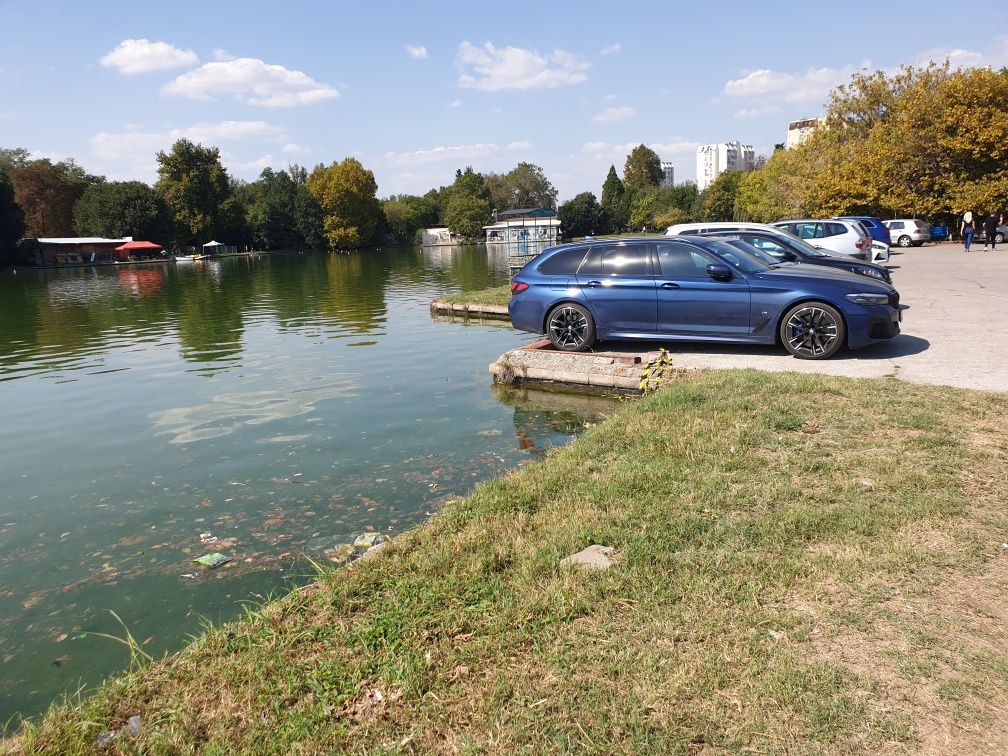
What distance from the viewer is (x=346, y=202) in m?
96.7

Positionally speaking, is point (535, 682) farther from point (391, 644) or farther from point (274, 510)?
point (274, 510)

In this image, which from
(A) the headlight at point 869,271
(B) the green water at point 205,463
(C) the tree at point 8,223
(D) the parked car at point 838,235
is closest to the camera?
(B) the green water at point 205,463

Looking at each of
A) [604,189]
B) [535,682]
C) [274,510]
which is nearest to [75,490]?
[274,510]

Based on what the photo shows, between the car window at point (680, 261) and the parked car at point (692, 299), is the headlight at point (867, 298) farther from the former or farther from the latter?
the car window at point (680, 261)

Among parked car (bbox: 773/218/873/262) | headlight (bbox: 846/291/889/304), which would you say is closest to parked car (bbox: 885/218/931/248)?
parked car (bbox: 773/218/873/262)

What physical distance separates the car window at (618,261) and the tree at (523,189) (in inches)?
5452

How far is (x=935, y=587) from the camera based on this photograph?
11.1 feet

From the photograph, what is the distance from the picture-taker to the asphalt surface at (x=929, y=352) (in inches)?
305

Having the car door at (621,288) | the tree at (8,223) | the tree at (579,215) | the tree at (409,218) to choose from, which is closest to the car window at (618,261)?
the car door at (621,288)

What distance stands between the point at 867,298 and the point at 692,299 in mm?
2226

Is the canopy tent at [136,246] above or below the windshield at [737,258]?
above

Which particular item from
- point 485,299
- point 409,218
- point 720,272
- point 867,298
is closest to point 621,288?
point 720,272

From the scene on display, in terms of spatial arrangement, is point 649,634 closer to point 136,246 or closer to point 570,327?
point 570,327

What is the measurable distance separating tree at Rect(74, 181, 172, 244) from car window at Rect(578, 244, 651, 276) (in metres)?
86.0
